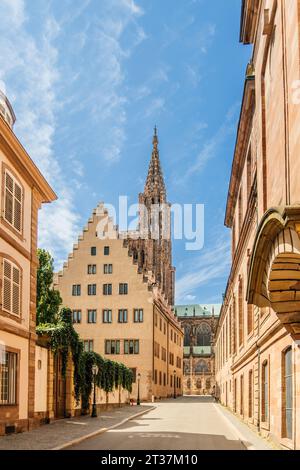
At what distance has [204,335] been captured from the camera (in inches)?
5635

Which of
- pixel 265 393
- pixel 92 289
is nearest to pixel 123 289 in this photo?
pixel 92 289

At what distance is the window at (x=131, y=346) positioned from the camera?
220 feet

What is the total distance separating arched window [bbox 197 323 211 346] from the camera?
141500 millimetres

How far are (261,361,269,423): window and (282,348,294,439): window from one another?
3874 mm

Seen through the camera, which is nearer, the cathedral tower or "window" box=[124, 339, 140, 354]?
"window" box=[124, 339, 140, 354]

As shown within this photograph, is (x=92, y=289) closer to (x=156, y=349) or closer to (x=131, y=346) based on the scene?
(x=131, y=346)

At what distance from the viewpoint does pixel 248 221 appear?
27.6m

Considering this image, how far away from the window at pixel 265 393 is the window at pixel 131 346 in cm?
4517

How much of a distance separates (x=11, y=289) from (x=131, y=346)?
4502 centimetres

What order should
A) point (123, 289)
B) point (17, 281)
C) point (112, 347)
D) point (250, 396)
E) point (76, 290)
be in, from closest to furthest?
point (17, 281) < point (250, 396) < point (112, 347) < point (123, 289) < point (76, 290)

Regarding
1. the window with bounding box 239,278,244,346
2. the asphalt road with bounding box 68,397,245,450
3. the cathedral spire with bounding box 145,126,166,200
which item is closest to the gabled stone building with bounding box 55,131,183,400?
the window with bounding box 239,278,244,346

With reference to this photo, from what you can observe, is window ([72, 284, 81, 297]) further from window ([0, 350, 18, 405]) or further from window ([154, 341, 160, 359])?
window ([0, 350, 18, 405])
